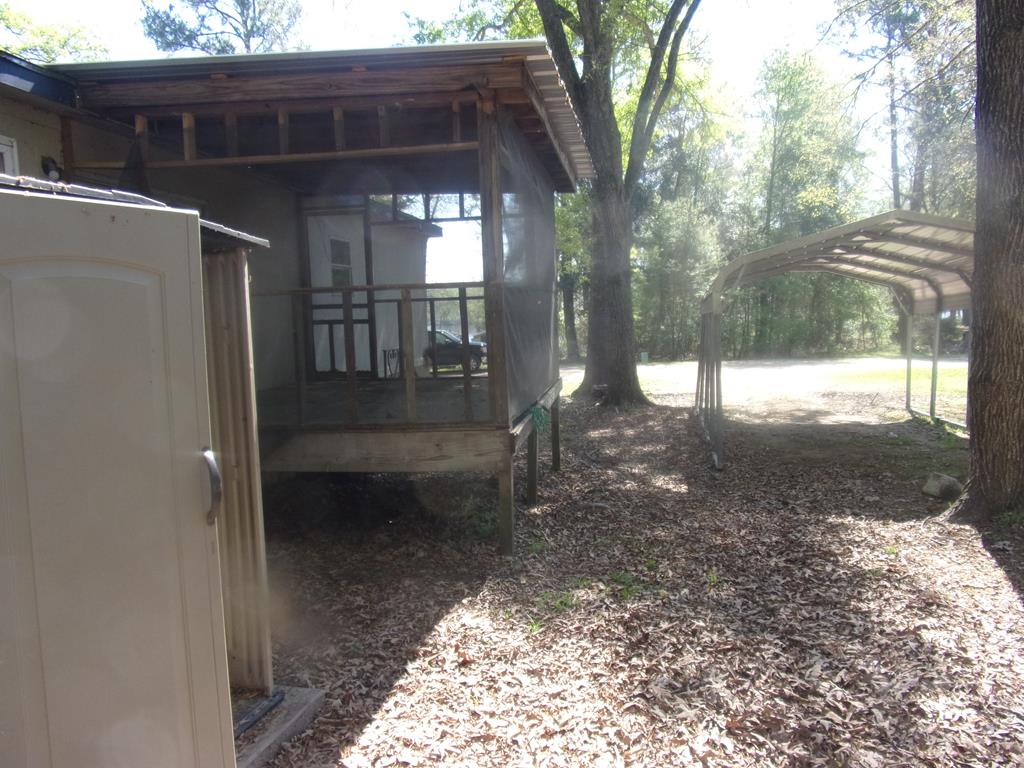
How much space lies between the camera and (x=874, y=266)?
35.9 feet

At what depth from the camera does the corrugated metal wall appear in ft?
10.2

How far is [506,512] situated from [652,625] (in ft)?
5.18

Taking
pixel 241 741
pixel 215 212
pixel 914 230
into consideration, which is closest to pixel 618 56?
pixel 914 230

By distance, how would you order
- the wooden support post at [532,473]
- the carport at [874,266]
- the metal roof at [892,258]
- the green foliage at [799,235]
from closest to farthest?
the wooden support post at [532,473] < the metal roof at [892,258] < the carport at [874,266] < the green foliage at [799,235]

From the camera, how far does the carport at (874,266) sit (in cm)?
819

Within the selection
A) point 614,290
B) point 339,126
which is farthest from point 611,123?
point 339,126

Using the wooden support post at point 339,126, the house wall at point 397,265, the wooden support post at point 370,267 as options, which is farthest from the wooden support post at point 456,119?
the house wall at point 397,265

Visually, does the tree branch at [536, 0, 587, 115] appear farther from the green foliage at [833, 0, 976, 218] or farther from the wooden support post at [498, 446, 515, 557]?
the wooden support post at [498, 446, 515, 557]

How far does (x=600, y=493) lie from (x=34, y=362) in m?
6.22

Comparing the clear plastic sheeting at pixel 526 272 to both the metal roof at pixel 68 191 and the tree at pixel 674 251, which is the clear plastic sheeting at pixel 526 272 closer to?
the metal roof at pixel 68 191

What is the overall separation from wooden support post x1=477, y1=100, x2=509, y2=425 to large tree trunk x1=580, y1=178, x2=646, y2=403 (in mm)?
8404

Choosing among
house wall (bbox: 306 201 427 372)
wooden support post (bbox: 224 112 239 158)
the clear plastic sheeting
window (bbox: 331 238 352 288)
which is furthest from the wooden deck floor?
wooden support post (bbox: 224 112 239 158)

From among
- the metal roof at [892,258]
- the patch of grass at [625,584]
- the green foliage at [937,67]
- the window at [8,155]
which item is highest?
the green foliage at [937,67]

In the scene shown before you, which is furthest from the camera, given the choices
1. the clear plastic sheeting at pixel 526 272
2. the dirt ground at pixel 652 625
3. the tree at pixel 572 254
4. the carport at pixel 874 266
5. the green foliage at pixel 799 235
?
the green foliage at pixel 799 235
